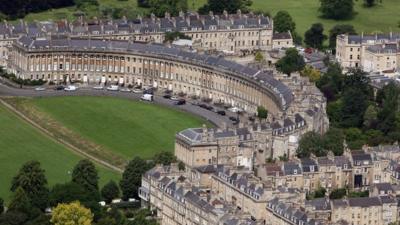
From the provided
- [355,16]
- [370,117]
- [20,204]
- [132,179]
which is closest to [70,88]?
[370,117]

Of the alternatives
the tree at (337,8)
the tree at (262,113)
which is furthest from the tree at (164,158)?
the tree at (337,8)

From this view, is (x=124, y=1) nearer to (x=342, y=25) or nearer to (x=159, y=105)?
(x=342, y=25)

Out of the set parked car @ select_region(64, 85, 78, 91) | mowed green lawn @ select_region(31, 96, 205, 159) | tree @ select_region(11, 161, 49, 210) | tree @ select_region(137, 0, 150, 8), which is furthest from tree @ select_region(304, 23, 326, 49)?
tree @ select_region(11, 161, 49, 210)

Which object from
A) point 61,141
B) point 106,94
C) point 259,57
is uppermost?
point 259,57

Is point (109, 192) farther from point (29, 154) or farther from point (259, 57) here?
point (259, 57)

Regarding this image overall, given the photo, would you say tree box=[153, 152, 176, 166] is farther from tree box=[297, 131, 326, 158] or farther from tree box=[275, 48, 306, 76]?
tree box=[275, 48, 306, 76]
